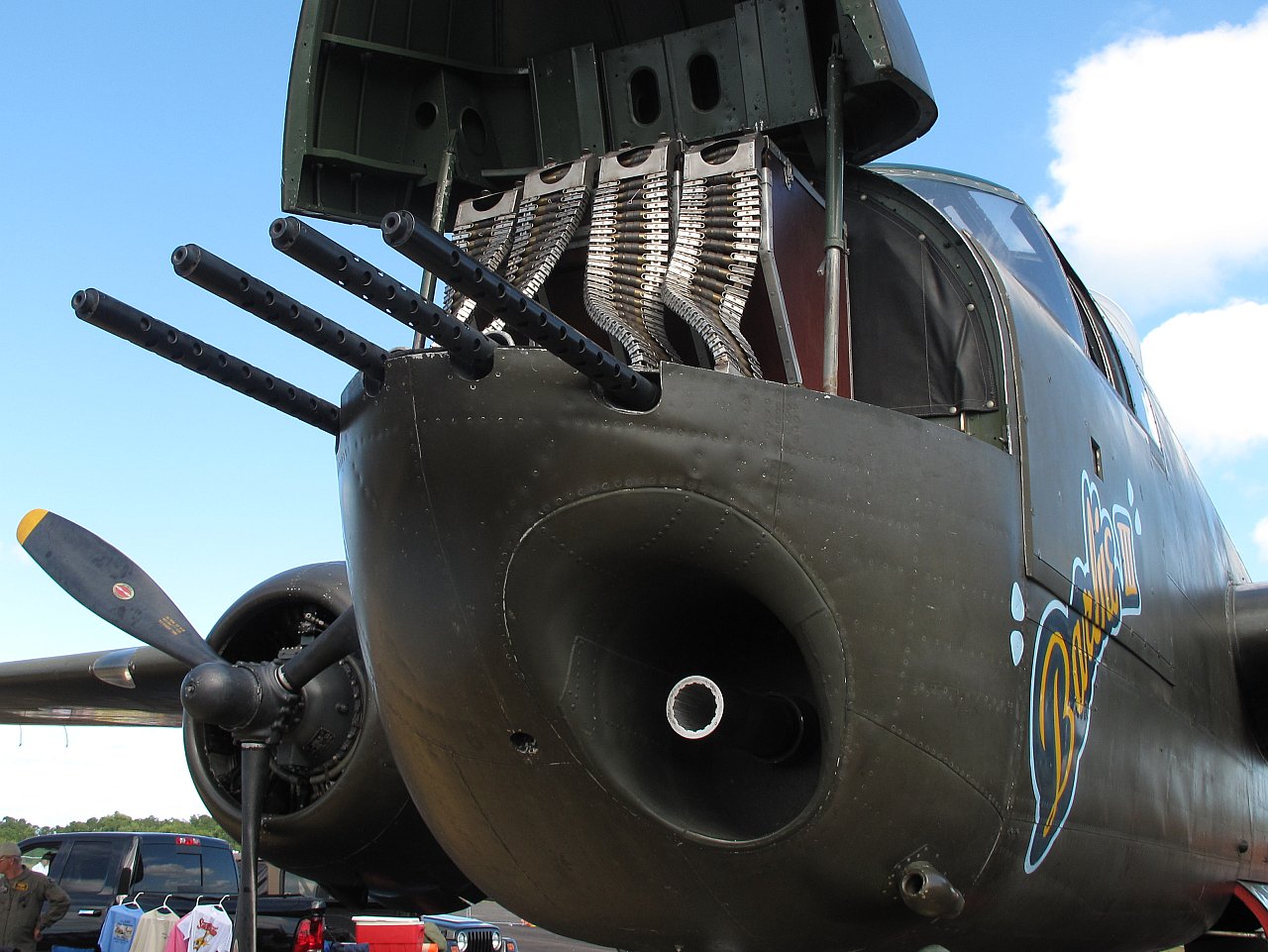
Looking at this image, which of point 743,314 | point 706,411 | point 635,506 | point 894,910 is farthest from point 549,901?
point 743,314

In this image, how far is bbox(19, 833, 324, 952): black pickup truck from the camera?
11.9 metres

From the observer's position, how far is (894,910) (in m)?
4.42

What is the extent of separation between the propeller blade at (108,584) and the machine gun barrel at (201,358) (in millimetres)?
2504

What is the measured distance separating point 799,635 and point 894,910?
108 centimetres

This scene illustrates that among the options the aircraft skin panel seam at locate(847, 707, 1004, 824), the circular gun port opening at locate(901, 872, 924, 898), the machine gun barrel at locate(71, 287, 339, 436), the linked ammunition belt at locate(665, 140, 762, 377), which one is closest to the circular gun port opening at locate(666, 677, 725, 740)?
the aircraft skin panel seam at locate(847, 707, 1004, 824)

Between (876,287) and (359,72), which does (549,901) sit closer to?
(876,287)

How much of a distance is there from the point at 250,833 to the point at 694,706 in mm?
2909

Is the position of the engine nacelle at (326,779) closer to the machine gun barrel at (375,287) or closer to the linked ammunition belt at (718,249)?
the linked ammunition belt at (718,249)

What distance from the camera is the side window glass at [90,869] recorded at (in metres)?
12.3

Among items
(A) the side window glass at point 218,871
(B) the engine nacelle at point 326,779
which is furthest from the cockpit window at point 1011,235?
(A) the side window glass at point 218,871

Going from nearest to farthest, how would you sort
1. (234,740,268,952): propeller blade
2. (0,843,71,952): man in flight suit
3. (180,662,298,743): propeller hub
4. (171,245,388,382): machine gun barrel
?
(171,245,388,382): machine gun barrel → (234,740,268,952): propeller blade → (180,662,298,743): propeller hub → (0,843,71,952): man in flight suit

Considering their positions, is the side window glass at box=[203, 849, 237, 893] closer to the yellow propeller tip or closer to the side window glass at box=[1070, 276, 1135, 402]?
the yellow propeller tip

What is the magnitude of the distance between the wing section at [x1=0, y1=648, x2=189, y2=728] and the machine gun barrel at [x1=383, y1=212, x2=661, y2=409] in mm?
5385

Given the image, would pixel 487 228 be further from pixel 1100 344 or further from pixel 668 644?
pixel 1100 344
